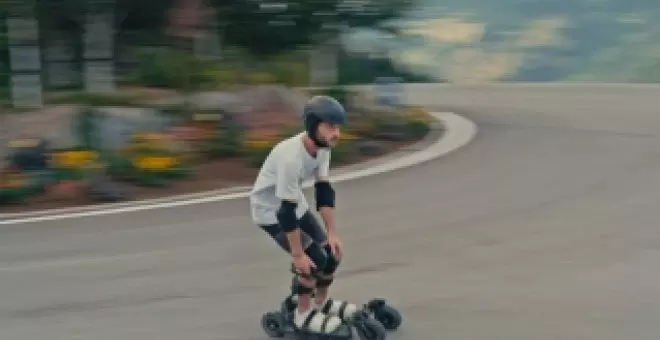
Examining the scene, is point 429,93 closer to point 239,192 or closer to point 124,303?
point 239,192

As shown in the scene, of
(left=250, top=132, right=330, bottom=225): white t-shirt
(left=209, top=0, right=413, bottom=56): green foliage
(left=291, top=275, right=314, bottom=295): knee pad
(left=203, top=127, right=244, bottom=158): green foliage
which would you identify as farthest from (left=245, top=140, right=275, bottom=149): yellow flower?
(left=250, top=132, right=330, bottom=225): white t-shirt

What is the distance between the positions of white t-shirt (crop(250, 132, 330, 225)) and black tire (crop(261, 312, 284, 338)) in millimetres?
742

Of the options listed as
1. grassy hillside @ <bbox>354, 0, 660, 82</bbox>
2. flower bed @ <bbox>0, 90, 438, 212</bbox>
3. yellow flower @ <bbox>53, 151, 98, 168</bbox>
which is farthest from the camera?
grassy hillside @ <bbox>354, 0, 660, 82</bbox>

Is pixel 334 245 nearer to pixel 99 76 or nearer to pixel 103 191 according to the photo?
pixel 103 191

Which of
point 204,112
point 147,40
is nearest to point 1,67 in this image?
point 147,40

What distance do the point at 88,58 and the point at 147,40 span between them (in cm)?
106

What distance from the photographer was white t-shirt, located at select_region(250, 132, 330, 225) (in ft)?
18.4

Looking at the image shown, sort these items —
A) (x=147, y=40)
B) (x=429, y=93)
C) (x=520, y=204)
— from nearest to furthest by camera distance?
(x=520, y=204) → (x=147, y=40) → (x=429, y=93)

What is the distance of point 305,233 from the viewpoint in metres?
5.96

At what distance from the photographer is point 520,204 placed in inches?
414

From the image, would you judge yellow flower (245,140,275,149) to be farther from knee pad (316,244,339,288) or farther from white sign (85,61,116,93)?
knee pad (316,244,339,288)

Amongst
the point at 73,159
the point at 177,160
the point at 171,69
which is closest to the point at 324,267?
the point at 73,159

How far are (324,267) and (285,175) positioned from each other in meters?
0.68

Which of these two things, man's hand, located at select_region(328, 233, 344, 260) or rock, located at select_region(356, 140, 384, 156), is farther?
rock, located at select_region(356, 140, 384, 156)
